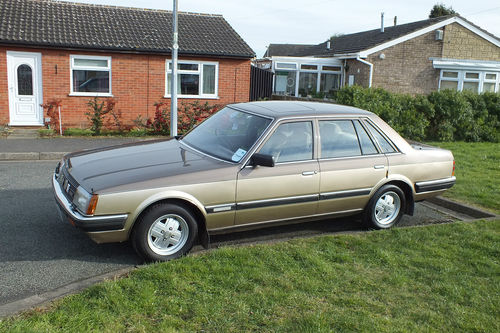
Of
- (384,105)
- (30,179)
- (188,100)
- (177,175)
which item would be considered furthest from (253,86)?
(177,175)

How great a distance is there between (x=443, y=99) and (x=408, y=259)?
11.1 meters

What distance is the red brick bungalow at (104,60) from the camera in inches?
599

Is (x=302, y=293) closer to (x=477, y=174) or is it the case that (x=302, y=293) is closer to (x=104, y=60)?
(x=477, y=174)

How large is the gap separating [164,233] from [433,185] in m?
3.76

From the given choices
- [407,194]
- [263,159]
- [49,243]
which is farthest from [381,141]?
[49,243]

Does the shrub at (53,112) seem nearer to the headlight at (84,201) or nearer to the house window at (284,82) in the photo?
the headlight at (84,201)

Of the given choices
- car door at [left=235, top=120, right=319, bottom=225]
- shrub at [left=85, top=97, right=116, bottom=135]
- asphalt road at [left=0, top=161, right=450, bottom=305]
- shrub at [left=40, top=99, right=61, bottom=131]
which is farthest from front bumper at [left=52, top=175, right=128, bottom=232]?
shrub at [left=40, top=99, right=61, bottom=131]

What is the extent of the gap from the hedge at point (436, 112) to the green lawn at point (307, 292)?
29.5 feet

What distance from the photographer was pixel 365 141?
6.12 meters

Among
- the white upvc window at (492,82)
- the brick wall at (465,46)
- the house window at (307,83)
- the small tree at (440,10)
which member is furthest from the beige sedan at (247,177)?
the small tree at (440,10)

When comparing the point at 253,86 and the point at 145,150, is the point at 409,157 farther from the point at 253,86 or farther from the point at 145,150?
the point at 253,86

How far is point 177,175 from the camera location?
16.0 ft

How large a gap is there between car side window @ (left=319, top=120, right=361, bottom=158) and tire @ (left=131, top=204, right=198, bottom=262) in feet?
6.07

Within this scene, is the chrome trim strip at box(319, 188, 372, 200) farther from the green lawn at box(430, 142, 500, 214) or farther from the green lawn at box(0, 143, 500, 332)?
the green lawn at box(430, 142, 500, 214)
